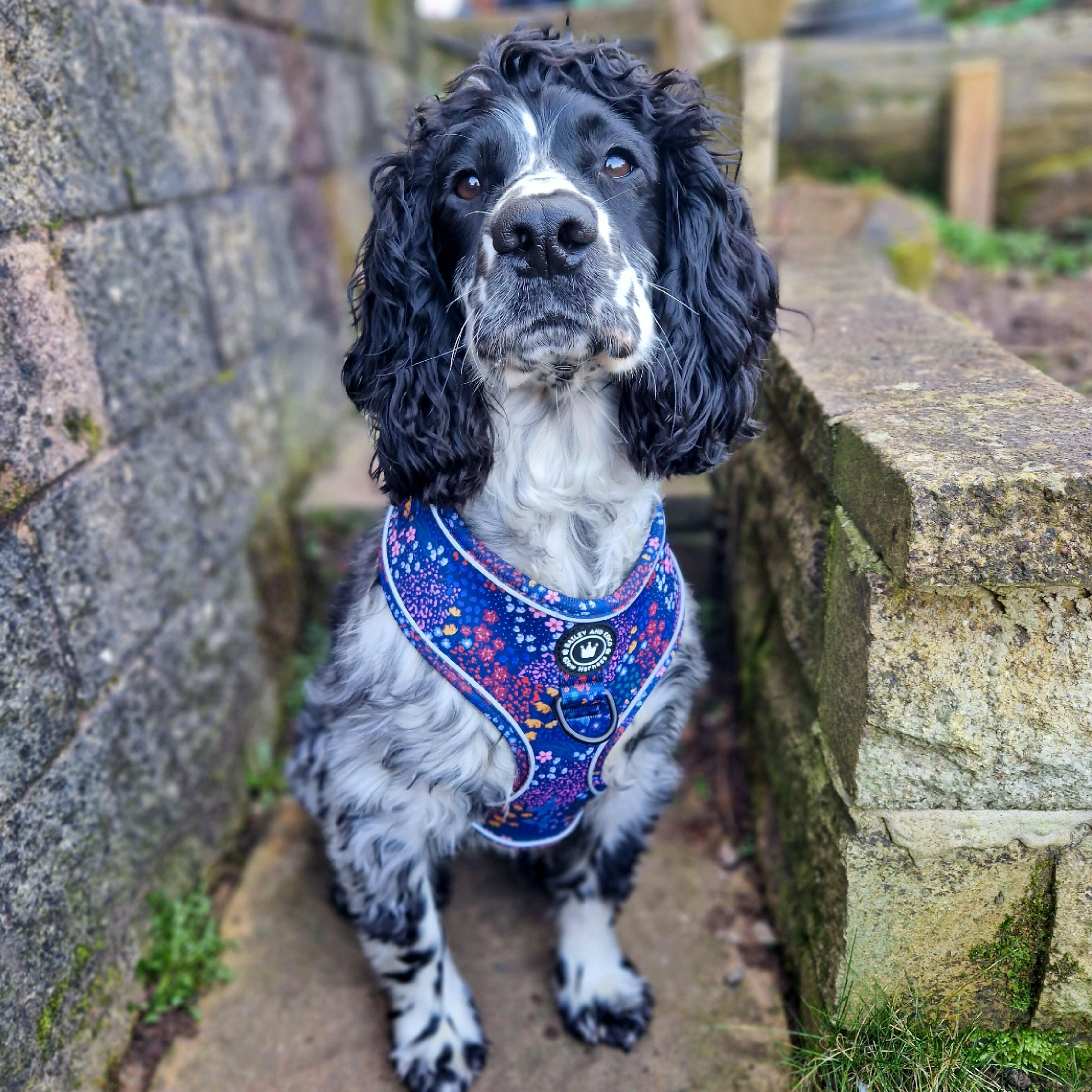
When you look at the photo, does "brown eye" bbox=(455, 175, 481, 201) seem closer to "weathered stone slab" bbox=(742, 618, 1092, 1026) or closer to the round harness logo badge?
the round harness logo badge

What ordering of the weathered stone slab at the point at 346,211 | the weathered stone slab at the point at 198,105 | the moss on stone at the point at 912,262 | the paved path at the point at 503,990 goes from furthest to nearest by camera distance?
the weathered stone slab at the point at 346,211 → the moss on stone at the point at 912,262 → the weathered stone slab at the point at 198,105 → the paved path at the point at 503,990

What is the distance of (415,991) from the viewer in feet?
7.66

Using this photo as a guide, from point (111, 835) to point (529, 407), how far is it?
1441 mm

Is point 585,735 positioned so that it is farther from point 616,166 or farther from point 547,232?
point 616,166

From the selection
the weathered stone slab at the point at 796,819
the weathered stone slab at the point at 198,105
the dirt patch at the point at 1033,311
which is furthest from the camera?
the dirt patch at the point at 1033,311

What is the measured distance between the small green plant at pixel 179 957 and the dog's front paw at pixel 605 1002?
3.06 feet

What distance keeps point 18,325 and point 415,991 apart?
178 cm

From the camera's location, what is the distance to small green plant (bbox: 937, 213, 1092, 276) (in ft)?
17.1

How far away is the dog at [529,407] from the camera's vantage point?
1.88 m

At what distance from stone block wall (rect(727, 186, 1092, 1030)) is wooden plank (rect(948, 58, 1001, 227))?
435 cm

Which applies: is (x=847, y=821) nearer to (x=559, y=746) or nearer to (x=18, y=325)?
(x=559, y=746)

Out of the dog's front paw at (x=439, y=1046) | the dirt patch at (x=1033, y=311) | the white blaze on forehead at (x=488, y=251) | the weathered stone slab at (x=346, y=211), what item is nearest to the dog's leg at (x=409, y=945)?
the dog's front paw at (x=439, y=1046)

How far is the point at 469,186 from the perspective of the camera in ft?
6.29

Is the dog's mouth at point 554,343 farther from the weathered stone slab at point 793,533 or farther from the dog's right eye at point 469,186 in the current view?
the weathered stone slab at point 793,533
